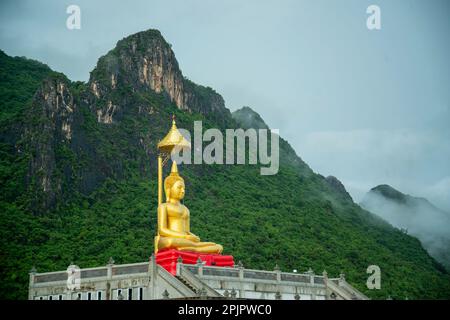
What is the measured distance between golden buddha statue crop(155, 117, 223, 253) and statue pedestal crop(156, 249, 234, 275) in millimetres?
350

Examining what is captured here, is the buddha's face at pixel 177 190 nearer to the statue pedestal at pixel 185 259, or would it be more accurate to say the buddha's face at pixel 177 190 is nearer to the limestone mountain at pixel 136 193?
the statue pedestal at pixel 185 259

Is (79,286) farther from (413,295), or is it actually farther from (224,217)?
(224,217)

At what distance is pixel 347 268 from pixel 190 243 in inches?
1118

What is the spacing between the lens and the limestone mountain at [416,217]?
300ft

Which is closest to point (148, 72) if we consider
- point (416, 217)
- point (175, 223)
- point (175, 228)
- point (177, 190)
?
point (416, 217)

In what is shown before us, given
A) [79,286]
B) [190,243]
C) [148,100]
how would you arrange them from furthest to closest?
[148,100] < [190,243] < [79,286]

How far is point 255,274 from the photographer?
3447cm

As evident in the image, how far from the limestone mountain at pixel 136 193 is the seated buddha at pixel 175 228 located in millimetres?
12130

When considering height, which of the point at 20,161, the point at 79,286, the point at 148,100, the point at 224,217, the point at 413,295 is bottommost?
the point at 79,286

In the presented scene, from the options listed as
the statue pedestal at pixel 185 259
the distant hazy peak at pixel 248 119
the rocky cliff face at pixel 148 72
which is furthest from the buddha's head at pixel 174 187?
the distant hazy peak at pixel 248 119

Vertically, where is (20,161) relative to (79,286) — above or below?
above

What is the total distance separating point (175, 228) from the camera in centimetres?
3747

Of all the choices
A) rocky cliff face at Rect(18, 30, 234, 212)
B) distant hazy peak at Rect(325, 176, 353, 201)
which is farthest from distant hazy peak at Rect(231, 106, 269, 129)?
distant hazy peak at Rect(325, 176, 353, 201)
